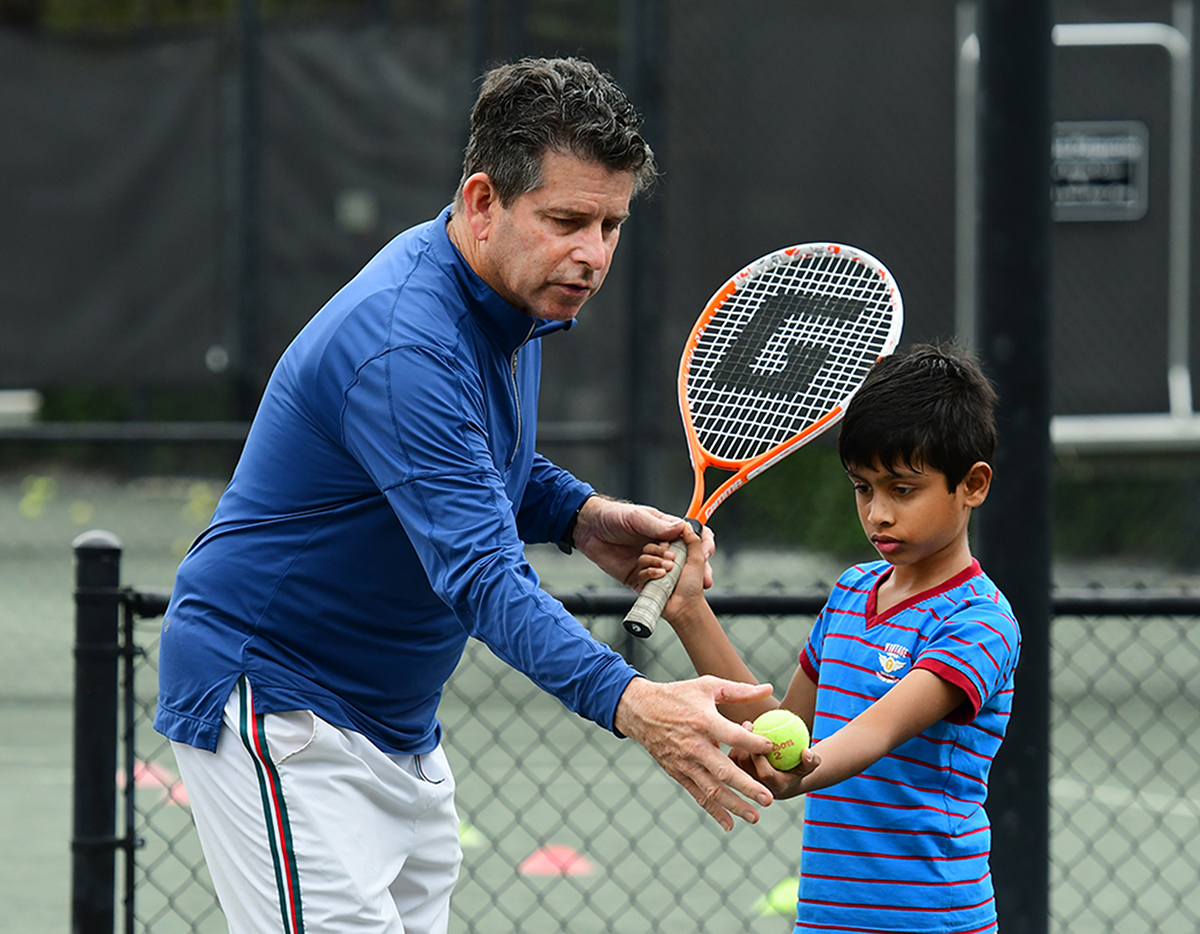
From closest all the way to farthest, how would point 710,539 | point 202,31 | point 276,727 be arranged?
point 276,727
point 710,539
point 202,31

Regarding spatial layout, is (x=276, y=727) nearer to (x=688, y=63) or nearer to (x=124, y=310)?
(x=688, y=63)

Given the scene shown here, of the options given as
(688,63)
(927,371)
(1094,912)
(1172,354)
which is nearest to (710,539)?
(927,371)

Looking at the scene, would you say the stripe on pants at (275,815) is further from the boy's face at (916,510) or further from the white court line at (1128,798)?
the white court line at (1128,798)

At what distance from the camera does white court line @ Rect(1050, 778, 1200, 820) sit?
17.4ft

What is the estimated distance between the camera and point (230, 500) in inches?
92.9

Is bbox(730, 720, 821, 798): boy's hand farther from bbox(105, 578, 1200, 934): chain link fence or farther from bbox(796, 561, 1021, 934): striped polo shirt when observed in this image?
bbox(105, 578, 1200, 934): chain link fence

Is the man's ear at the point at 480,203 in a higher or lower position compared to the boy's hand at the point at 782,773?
higher

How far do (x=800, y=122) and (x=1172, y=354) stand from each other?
1.98 meters

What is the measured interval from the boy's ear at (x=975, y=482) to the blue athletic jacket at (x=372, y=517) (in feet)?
2.10

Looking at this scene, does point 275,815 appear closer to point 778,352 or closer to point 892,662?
point 892,662

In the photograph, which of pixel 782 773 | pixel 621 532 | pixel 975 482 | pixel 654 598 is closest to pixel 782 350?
pixel 621 532

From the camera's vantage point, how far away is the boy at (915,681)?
2209 millimetres

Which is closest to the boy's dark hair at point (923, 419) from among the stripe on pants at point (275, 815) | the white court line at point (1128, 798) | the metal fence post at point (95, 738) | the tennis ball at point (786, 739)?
the tennis ball at point (786, 739)

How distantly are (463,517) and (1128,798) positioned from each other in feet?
13.4
